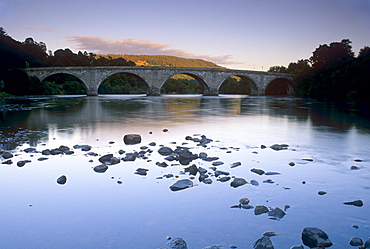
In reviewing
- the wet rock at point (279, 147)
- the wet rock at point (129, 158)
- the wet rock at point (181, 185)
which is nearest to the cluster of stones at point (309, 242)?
the wet rock at point (181, 185)

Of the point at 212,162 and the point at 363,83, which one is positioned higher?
the point at 363,83

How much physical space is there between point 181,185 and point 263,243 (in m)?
→ 1.85

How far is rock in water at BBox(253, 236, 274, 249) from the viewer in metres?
2.89

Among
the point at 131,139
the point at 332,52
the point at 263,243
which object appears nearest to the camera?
the point at 263,243

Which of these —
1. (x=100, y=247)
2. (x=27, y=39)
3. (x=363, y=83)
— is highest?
(x=27, y=39)

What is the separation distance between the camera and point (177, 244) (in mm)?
2959

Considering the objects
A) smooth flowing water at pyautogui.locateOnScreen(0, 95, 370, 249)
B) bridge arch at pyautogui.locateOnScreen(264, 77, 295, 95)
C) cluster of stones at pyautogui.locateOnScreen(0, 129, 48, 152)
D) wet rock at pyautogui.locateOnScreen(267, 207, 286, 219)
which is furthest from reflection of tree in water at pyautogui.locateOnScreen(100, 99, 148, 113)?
bridge arch at pyautogui.locateOnScreen(264, 77, 295, 95)

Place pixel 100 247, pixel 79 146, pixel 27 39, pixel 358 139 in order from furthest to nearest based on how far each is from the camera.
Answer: pixel 27 39, pixel 358 139, pixel 79 146, pixel 100 247

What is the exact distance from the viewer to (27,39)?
105 metres

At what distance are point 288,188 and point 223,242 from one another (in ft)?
6.29

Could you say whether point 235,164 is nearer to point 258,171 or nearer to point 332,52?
point 258,171

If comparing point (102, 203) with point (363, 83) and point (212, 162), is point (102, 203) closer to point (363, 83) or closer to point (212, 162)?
point (212, 162)

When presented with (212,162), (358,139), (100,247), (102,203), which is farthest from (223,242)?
(358,139)

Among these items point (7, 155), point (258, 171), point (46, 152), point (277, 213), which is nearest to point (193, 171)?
point (258, 171)
